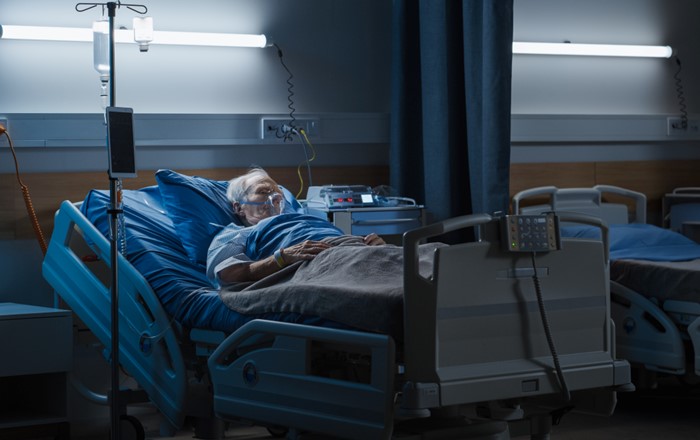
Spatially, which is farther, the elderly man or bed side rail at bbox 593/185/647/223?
bed side rail at bbox 593/185/647/223

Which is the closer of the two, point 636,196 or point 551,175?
point 636,196

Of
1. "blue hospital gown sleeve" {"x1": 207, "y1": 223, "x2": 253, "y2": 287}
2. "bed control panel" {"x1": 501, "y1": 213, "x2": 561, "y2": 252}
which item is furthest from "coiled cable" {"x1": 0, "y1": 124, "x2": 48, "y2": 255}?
"bed control panel" {"x1": 501, "y1": 213, "x2": 561, "y2": 252}

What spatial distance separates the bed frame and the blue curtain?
150cm

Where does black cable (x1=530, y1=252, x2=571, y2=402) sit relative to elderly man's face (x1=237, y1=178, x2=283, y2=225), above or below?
below

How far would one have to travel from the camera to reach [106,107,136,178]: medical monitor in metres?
3.38

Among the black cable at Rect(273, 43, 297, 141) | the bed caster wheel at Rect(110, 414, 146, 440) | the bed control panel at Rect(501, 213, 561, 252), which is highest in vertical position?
the black cable at Rect(273, 43, 297, 141)

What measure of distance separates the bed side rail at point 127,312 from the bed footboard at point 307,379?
0.38m

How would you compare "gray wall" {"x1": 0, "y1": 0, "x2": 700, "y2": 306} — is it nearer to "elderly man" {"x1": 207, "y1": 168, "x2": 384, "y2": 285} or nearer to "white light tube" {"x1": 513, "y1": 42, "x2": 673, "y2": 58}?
"white light tube" {"x1": 513, "y1": 42, "x2": 673, "y2": 58}

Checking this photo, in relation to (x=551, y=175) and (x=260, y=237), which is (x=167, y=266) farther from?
(x=551, y=175)

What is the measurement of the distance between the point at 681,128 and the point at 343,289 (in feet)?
12.4

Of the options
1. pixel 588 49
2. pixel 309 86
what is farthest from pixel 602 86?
pixel 309 86

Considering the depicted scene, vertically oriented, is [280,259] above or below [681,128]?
below

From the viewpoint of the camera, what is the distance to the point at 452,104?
4.86m

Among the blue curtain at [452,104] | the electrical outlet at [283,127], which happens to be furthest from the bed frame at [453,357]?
the electrical outlet at [283,127]
